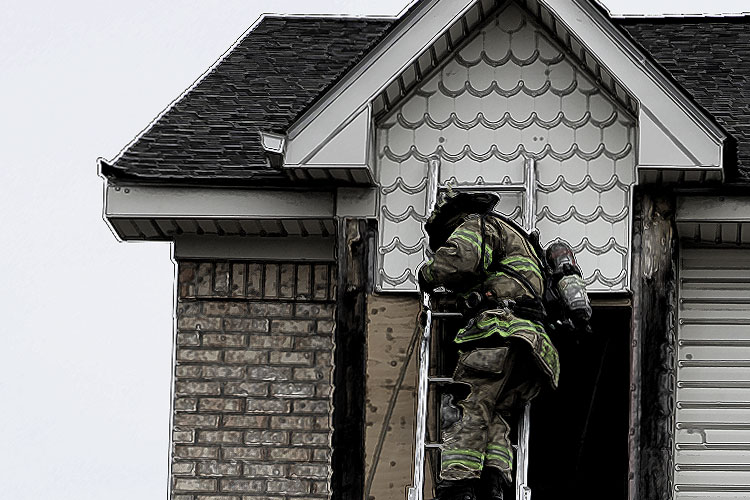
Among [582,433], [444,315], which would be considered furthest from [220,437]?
[582,433]

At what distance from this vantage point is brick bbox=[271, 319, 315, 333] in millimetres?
14156

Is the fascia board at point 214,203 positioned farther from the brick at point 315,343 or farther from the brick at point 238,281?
the brick at point 315,343

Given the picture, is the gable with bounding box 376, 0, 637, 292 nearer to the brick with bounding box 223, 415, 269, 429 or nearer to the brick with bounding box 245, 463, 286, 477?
the brick with bounding box 223, 415, 269, 429

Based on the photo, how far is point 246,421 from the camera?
1409cm

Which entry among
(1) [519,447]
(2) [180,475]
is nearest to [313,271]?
(2) [180,475]

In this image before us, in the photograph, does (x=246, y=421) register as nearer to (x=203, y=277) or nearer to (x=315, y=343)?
(x=315, y=343)

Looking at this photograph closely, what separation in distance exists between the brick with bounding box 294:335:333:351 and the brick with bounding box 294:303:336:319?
156mm

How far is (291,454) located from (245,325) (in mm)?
1018

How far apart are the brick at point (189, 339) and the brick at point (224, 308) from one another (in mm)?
186

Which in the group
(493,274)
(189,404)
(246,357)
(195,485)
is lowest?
(195,485)

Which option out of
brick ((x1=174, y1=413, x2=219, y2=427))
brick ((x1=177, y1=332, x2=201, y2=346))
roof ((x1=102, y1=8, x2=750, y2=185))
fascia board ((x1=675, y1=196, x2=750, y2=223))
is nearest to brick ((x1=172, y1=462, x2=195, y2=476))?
brick ((x1=174, y1=413, x2=219, y2=427))

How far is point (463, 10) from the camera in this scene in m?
13.0

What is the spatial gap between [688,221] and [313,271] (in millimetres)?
2844

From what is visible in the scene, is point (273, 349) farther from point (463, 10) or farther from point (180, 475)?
point (463, 10)
